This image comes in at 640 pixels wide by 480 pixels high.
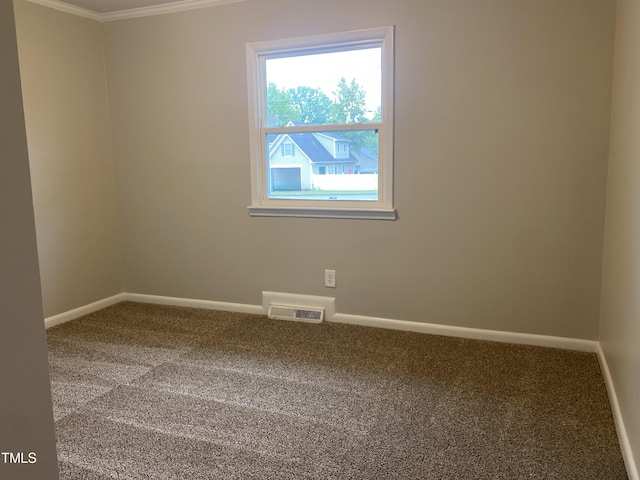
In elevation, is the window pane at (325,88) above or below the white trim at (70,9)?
below

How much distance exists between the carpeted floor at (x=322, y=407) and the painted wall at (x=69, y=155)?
23.4 inches

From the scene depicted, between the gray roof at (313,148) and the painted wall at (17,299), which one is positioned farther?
the gray roof at (313,148)

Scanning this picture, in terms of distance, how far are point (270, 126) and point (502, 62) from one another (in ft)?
5.21

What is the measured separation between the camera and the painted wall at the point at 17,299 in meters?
0.96

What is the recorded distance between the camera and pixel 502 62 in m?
2.88

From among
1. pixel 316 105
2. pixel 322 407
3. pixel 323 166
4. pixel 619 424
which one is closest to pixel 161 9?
pixel 316 105

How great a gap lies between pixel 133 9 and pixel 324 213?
2116 millimetres

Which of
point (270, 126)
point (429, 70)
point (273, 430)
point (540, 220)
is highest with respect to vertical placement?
point (429, 70)

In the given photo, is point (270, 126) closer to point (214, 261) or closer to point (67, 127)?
point (214, 261)

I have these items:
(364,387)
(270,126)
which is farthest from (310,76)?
(364,387)

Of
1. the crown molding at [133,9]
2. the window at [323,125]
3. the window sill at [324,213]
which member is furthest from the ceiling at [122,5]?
the window sill at [324,213]

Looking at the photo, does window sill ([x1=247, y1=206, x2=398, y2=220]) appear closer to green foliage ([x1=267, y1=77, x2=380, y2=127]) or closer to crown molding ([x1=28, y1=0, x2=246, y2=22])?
green foliage ([x1=267, y1=77, x2=380, y2=127])

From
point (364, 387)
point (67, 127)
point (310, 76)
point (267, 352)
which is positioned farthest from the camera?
point (67, 127)

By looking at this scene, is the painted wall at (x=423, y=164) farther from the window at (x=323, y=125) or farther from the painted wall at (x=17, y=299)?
the painted wall at (x=17, y=299)
